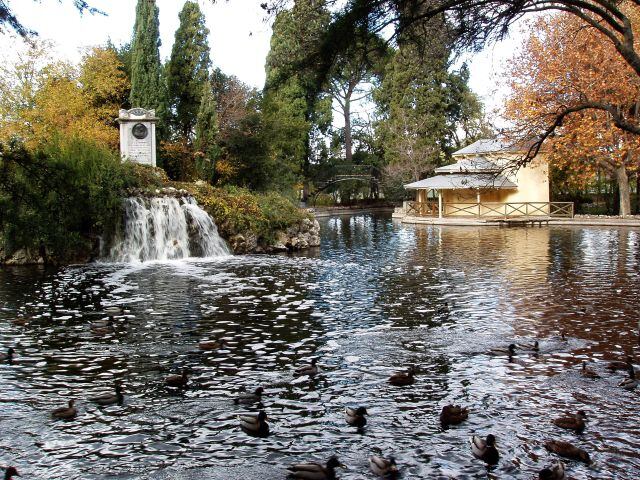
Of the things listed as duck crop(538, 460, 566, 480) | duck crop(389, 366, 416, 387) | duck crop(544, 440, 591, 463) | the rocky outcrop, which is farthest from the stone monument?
duck crop(538, 460, 566, 480)

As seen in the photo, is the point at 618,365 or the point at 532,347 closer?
the point at 618,365

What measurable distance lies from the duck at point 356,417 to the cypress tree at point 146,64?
29330 millimetres

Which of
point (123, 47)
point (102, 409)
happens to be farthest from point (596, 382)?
point (123, 47)

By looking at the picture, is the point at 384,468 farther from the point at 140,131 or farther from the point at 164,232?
the point at 140,131

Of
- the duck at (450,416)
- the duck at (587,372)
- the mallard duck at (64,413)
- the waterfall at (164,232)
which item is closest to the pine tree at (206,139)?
the waterfall at (164,232)

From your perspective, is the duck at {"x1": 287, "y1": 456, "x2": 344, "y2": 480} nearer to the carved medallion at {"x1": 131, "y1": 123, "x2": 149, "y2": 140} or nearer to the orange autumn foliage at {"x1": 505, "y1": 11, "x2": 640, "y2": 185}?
the carved medallion at {"x1": 131, "y1": 123, "x2": 149, "y2": 140}

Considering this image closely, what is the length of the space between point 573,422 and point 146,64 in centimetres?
3194

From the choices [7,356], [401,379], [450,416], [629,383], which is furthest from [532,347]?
[7,356]

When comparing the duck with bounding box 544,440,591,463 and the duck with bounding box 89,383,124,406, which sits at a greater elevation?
the duck with bounding box 89,383,124,406

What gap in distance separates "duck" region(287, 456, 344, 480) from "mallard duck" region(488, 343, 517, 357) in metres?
4.50

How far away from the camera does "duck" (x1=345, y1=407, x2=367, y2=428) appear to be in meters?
6.86

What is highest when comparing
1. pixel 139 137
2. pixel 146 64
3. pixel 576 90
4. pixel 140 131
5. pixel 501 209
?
pixel 146 64

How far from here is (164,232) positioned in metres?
23.3

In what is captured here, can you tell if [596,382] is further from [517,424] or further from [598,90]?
[598,90]
